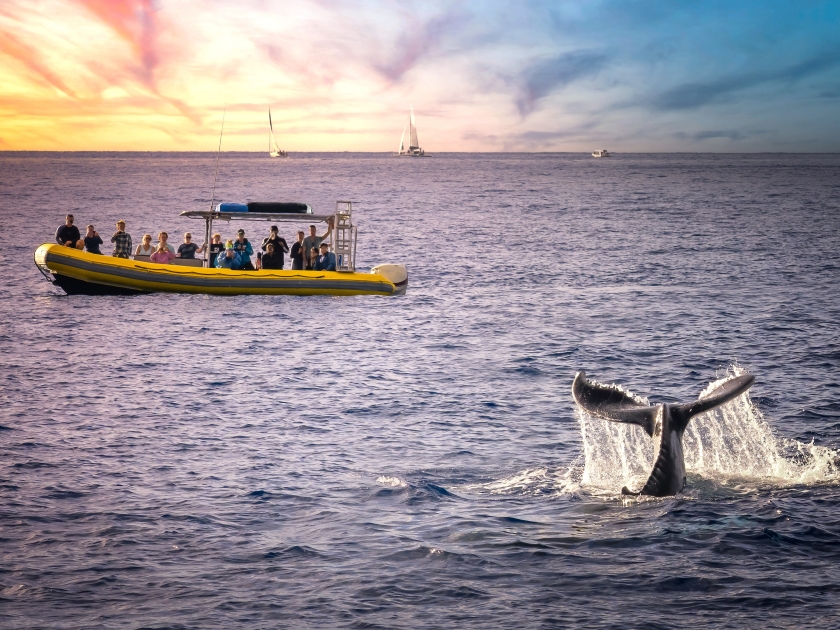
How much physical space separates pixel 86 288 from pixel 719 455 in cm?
2394

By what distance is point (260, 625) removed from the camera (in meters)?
9.79

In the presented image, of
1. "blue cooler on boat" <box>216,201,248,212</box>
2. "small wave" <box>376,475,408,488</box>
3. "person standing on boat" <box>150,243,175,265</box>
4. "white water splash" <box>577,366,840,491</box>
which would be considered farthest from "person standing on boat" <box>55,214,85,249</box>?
"white water splash" <box>577,366,840,491</box>

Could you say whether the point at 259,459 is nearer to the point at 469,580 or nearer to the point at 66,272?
the point at 469,580

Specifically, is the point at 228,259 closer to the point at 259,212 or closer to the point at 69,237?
the point at 259,212

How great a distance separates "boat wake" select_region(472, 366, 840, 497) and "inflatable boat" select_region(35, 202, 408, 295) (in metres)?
A: 16.5

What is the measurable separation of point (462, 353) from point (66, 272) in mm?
15000

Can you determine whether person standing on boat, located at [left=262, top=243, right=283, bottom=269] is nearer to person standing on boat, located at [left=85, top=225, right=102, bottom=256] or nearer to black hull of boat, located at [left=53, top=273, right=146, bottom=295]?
black hull of boat, located at [left=53, top=273, right=146, bottom=295]

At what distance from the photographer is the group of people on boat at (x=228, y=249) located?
1267 inches

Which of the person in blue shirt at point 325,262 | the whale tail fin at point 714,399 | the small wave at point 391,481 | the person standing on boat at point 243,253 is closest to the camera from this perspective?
the whale tail fin at point 714,399

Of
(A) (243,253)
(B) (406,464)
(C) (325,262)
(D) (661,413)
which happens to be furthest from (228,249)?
(D) (661,413)

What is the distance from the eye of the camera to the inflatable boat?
3095 cm

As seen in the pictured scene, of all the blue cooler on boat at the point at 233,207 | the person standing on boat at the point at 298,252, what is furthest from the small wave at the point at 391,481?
the person standing on boat at the point at 298,252

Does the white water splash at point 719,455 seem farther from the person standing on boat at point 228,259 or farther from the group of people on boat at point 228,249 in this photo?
the person standing on boat at point 228,259

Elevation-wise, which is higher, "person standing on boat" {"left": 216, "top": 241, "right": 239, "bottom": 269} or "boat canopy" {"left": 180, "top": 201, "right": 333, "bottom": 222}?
"boat canopy" {"left": 180, "top": 201, "right": 333, "bottom": 222}
